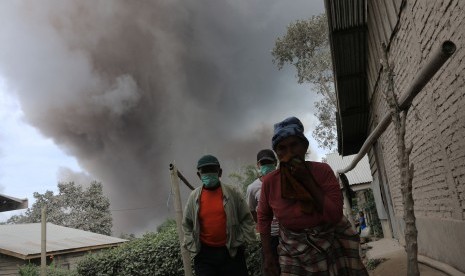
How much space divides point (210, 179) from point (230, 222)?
0.48 metres

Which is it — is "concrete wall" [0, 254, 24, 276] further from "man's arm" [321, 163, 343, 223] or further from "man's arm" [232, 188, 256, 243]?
"man's arm" [321, 163, 343, 223]

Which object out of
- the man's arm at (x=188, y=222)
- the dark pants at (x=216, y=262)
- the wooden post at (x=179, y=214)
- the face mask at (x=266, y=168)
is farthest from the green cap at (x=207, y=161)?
the wooden post at (x=179, y=214)

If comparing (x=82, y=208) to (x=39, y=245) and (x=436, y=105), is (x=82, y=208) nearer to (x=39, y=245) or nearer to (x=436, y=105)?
(x=39, y=245)

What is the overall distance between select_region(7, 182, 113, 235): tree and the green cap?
48.2 meters

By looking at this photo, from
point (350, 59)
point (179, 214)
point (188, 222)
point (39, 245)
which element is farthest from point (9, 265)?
point (350, 59)

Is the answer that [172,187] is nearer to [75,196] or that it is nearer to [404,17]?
[404,17]

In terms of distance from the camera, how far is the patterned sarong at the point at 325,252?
200 centimetres

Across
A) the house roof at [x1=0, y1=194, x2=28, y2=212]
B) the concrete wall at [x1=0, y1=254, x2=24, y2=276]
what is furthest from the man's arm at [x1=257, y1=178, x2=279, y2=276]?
the concrete wall at [x1=0, y1=254, x2=24, y2=276]

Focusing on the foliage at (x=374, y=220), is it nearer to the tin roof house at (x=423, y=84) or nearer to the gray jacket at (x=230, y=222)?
the tin roof house at (x=423, y=84)

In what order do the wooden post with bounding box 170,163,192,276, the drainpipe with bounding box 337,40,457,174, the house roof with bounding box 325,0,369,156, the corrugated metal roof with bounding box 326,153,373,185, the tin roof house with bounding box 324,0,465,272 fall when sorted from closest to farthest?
the drainpipe with bounding box 337,40,457,174, the tin roof house with bounding box 324,0,465,272, the wooden post with bounding box 170,163,192,276, the house roof with bounding box 325,0,369,156, the corrugated metal roof with bounding box 326,153,373,185

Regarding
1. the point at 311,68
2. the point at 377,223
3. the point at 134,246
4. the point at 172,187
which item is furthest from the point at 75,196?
the point at 172,187

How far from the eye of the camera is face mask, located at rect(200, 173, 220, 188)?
377 cm

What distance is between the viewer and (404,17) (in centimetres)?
427

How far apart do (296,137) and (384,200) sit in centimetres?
774
